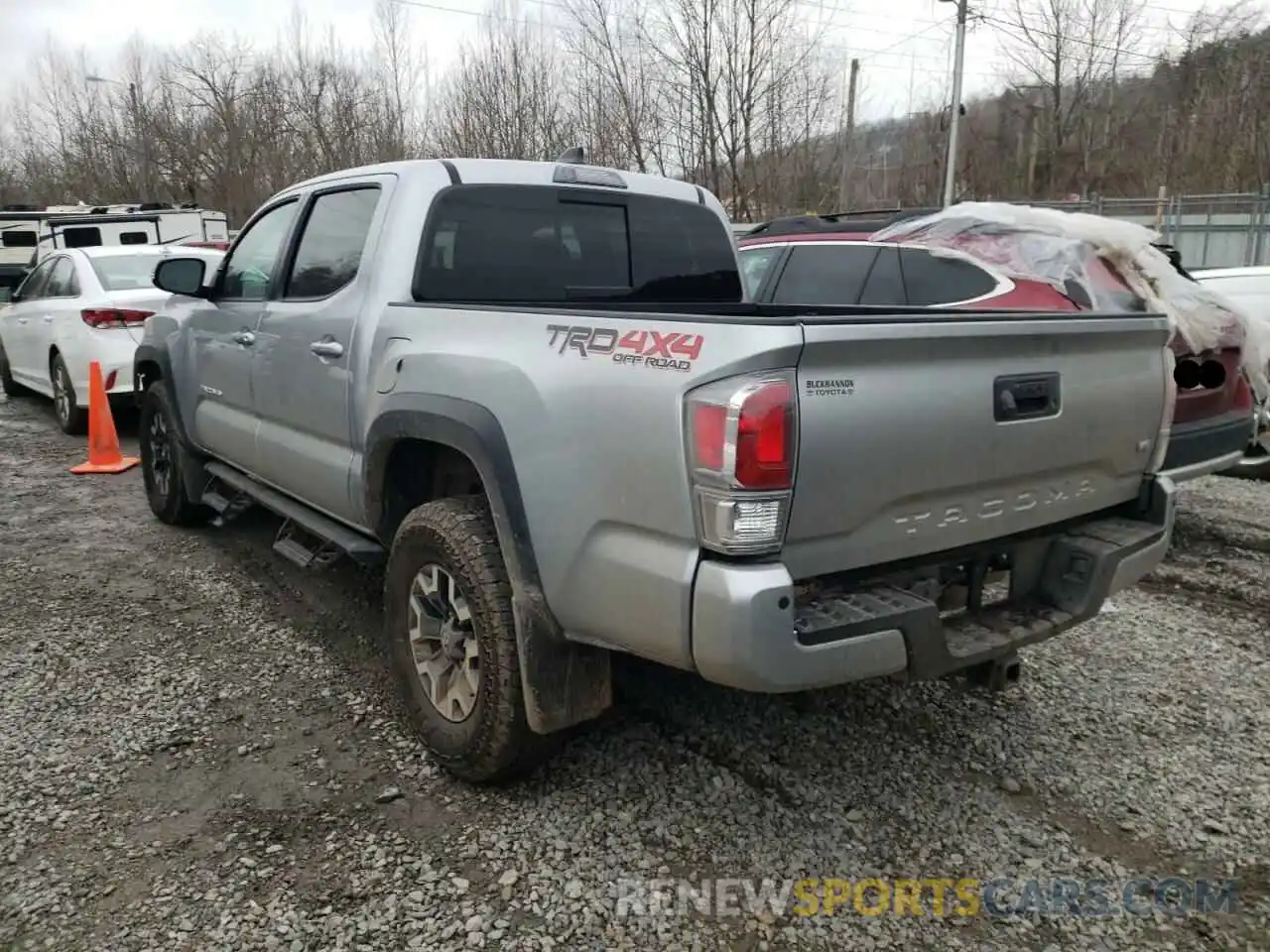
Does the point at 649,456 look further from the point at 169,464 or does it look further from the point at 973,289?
the point at 169,464

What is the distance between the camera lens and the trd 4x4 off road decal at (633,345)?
2.33m

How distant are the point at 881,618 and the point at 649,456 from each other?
0.71 metres

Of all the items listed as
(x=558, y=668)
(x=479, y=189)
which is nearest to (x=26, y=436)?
(x=479, y=189)

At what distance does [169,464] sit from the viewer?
5.86 metres

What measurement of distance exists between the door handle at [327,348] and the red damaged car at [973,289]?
347 cm

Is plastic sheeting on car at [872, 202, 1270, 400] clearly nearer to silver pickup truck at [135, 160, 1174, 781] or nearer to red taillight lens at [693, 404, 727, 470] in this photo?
silver pickup truck at [135, 160, 1174, 781]

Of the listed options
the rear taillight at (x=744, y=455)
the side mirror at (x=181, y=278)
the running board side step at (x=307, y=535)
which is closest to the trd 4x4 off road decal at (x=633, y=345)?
the rear taillight at (x=744, y=455)

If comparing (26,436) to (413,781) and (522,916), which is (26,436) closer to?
(413,781)

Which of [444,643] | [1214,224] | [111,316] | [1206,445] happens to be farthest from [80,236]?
[1214,224]

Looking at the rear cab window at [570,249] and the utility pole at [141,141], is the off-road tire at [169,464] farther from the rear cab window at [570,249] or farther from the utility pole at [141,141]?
the utility pole at [141,141]

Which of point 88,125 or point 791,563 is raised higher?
point 88,125

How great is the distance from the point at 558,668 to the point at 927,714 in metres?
1.60

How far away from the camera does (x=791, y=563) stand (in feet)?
7.80

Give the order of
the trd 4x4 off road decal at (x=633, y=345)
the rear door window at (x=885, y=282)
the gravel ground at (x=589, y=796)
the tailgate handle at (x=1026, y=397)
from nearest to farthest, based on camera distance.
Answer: the trd 4x4 off road decal at (x=633, y=345) < the gravel ground at (x=589, y=796) < the tailgate handle at (x=1026, y=397) < the rear door window at (x=885, y=282)
